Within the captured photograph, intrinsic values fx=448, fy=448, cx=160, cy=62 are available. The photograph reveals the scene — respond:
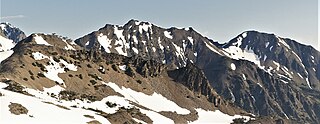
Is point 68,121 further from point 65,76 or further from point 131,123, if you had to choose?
point 65,76

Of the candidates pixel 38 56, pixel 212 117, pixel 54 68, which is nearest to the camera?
pixel 54 68

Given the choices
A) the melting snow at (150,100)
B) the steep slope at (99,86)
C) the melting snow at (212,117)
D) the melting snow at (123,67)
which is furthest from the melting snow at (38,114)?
the melting snow at (123,67)

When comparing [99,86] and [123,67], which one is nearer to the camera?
[99,86]

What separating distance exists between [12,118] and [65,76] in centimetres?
8884

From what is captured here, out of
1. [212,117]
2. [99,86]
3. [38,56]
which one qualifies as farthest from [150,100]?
[38,56]

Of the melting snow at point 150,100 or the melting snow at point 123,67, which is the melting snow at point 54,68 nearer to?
the melting snow at point 150,100

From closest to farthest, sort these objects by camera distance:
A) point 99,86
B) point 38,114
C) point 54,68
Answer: point 38,114 → point 54,68 → point 99,86

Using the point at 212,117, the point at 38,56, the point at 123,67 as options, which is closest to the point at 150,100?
the point at 212,117

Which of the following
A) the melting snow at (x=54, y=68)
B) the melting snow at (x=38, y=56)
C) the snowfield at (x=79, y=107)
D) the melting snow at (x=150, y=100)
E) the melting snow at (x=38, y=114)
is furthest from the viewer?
the melting snow at (x=150, y=100)

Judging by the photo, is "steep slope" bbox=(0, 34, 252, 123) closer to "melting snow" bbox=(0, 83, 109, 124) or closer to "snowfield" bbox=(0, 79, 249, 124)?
"snowfield" bbox=(0, 79, 249, 124)

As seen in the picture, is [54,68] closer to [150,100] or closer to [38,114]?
[150,100]

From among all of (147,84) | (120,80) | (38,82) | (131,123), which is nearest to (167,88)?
(147,84)

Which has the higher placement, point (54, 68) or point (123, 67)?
point (123, 67)

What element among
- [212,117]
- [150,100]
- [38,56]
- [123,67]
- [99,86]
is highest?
[123,67]
